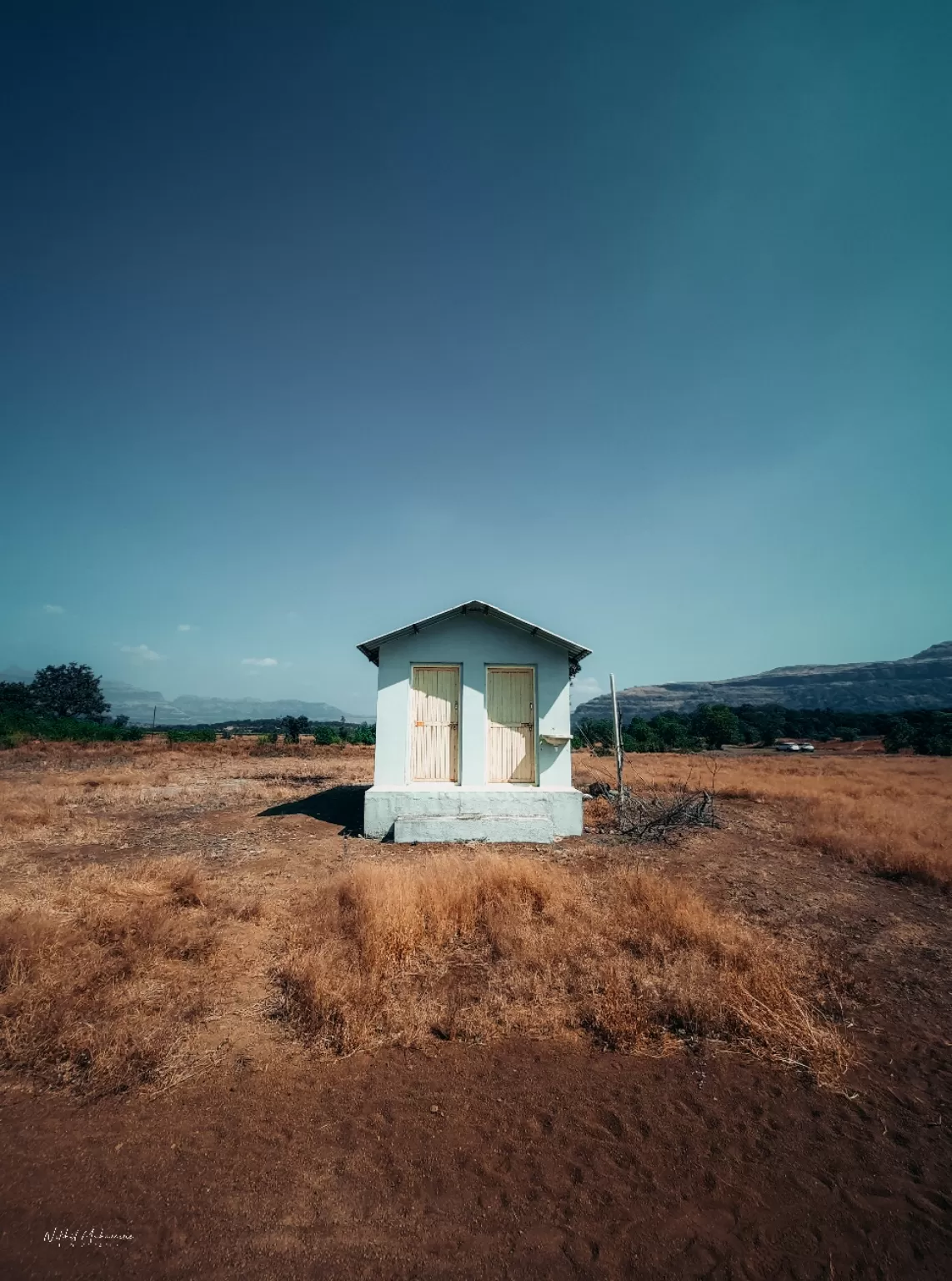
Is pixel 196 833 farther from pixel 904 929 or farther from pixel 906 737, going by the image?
pixel 906 737

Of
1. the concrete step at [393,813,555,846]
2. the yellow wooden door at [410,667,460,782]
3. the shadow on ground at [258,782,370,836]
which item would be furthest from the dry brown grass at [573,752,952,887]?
the shadow on ground at [258,782,370,836]

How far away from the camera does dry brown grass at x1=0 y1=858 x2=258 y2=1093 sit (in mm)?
4254

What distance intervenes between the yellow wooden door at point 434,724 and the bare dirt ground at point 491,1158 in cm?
678

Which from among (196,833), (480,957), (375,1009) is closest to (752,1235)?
(375,1009)

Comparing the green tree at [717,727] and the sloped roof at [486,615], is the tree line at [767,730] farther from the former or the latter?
the sloped roof at [486,615]

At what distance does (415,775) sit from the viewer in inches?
503

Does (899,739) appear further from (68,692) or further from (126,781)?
(68,692)

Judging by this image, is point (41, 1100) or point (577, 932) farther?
point (577, 932)

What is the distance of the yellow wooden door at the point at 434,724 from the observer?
12805 millimetres

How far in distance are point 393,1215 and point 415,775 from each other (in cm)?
974

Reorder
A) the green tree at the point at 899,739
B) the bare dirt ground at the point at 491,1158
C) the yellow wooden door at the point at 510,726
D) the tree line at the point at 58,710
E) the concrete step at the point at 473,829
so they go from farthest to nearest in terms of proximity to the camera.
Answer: the green tree at the point at 899,739 < the tree line at the point at 58,710 < the yellow wooden door at the point at 510,726 < the concrete step at the point at 473,829 < the bare dirt ground at the point at 491,1158

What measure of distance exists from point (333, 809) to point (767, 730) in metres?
73.3

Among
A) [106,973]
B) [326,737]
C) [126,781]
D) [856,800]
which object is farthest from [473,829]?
[326,737]

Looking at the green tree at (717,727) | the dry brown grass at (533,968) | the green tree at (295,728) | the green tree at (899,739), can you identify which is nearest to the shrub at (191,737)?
the green tree at (295,728)
